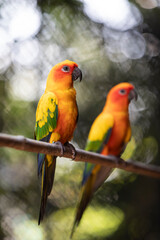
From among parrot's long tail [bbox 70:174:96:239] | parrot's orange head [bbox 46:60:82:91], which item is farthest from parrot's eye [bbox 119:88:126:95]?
parrot's long tail [bbox 70:174:96:239]

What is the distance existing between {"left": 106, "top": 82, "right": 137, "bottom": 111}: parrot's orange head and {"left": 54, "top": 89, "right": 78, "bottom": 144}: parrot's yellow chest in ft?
0.37

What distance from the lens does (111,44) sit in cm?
111

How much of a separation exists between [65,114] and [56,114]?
0.08 feet

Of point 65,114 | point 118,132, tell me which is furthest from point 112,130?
point 65,114

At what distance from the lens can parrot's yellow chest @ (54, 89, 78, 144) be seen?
640mm

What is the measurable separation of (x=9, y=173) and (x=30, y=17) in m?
0.57

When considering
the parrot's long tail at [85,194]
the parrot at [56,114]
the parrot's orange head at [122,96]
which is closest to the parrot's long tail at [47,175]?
the parrot at [56,114]

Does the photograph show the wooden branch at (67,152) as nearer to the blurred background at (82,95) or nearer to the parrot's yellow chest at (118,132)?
the parrot's yellow chest at (118,132)

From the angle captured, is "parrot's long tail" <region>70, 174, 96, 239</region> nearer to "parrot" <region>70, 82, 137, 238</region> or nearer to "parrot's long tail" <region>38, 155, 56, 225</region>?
"parrot" <region>70, 82, 137, 238</region>

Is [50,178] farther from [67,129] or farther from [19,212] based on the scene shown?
[19,212]

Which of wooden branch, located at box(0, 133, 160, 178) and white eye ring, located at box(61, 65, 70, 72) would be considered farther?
white eye ring, located at box(61, 65, 70, 72)

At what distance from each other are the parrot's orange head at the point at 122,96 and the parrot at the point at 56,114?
0.11 m

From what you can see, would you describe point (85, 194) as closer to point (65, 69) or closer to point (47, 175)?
point (47, 175)

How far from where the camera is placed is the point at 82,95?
103 centimetres
